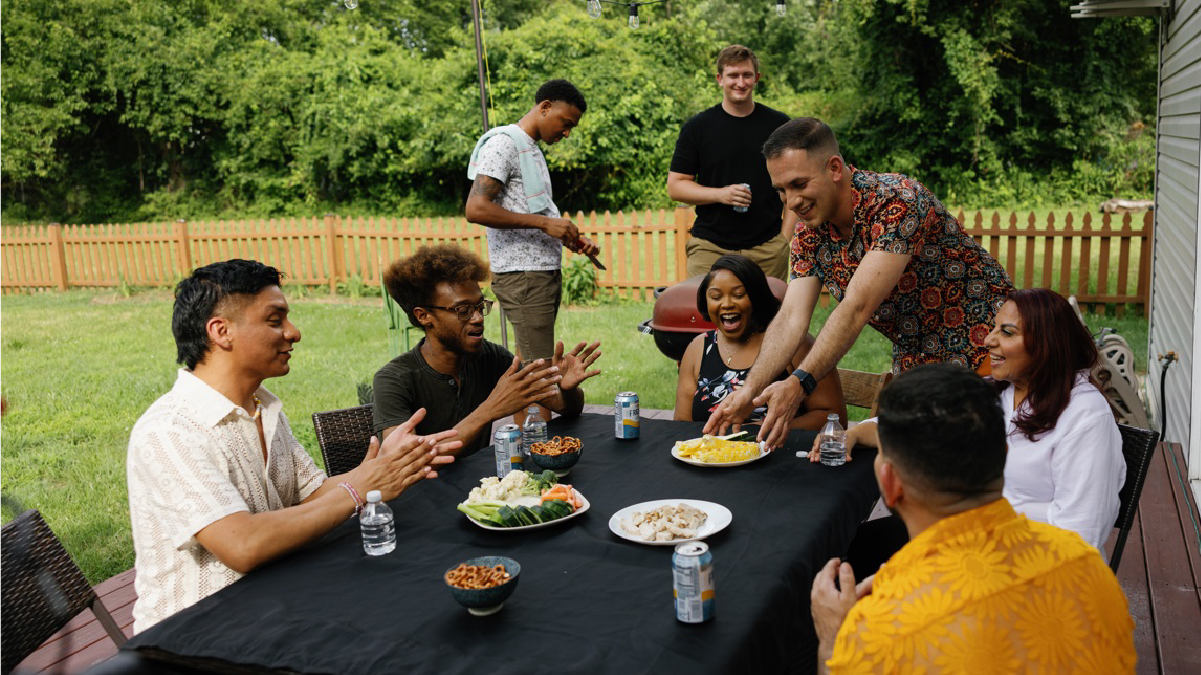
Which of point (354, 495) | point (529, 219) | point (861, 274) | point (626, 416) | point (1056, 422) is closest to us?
point (354, 495)

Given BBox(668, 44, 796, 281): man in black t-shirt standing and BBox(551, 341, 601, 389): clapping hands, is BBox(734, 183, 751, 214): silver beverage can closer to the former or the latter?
BBox(668, 44, 796, 281): man in black t-shirt standing

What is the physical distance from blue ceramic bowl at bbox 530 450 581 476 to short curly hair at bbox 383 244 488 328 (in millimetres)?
923

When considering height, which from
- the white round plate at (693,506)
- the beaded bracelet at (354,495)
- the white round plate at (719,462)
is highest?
the beaded bracelet at (354,495)

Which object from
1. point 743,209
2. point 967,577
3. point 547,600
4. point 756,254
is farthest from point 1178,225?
point 547,600

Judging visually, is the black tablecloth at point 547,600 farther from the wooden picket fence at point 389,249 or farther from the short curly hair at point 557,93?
the wooden picket fence at point 389,249

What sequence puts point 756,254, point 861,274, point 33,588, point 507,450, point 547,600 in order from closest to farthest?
point 547,600 → point 33,588 → point 507,450 → point 861,274 → point 756,254

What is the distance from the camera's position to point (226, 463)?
2.30 metres

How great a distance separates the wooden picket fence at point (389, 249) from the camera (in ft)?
30.6

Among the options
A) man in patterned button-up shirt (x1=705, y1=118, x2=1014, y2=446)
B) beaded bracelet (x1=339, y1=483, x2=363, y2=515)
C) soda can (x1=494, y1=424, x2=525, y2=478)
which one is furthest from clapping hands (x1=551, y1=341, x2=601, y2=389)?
beaded bracelet (x1=339, y1=483, x2=363, y2=515)

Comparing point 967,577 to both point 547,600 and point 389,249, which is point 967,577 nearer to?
point 547,600

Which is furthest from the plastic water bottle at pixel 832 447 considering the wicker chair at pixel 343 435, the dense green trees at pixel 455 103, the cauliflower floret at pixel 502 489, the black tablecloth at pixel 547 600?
the dense green trees at pixel 455 103

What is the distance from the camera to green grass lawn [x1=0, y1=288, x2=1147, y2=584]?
5066 mm

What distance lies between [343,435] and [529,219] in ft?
5.35

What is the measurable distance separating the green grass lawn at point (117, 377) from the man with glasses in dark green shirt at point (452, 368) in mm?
1896
